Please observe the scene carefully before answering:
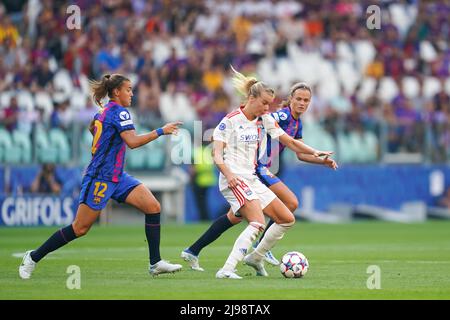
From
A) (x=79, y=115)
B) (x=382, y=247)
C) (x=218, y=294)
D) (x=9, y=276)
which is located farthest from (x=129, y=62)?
(x=218, y=294)

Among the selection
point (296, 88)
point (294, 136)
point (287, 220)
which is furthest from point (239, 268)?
point (296, 88)

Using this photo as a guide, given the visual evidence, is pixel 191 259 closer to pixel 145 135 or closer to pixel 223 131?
pixel 223 131

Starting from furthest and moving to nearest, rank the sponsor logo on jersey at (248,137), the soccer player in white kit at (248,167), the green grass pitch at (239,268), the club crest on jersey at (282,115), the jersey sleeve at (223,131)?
the club crest on jersey at (282,115), the sponsor logo on jersey at (248,137), the jersey sleeve at (223,131), the soccer player in white kit at (248,167), the green grass pitch at (239,268)

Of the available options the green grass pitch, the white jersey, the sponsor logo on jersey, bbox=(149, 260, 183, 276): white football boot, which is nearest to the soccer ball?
the green grass pitch

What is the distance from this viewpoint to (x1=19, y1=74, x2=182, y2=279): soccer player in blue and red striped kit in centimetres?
1170

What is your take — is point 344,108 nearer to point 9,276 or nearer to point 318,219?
point 318,219

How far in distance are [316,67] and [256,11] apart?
2553 millimetres

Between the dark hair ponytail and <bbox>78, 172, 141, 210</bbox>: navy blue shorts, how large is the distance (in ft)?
3.07

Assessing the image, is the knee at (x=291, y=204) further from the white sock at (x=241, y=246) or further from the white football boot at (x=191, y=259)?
the white sock at (x=241, y=246)

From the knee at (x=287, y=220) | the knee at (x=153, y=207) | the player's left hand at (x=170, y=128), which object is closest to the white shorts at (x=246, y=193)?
the knee at (x=287, y=220)

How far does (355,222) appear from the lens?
25.7 m

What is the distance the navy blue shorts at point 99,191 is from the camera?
38.4 feet

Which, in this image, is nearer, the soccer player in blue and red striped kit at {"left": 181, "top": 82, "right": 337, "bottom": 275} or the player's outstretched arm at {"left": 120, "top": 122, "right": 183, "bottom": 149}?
the player's outstretched arm at {"left": 120, "top": 122, "right": 183, "bottom": 149}

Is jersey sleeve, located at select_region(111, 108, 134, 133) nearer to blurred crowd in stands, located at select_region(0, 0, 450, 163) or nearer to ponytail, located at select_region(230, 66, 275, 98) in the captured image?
ponytail, located at select_region(230, 66, 275, 98)
